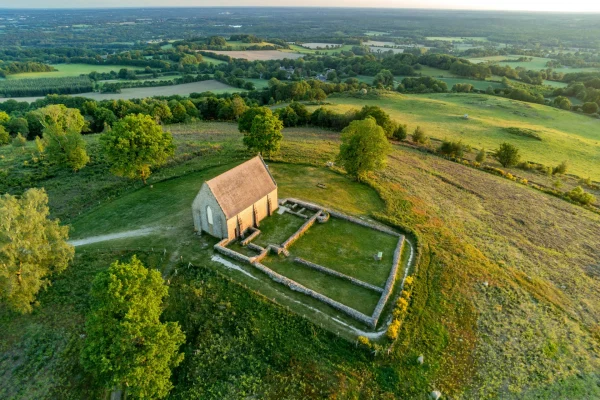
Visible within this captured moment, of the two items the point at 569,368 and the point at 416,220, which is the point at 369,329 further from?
the point at 416,220

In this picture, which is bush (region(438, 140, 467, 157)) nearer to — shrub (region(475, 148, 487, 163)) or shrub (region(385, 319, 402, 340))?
shrub (region(475, 148, 487, 163))

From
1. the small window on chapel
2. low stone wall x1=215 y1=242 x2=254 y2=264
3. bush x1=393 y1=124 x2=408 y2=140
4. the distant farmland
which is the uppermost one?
the small window on chapel

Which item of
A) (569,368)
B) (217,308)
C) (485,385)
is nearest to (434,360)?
(485,385)

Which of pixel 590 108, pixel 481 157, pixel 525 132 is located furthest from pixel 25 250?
pixel 590 108

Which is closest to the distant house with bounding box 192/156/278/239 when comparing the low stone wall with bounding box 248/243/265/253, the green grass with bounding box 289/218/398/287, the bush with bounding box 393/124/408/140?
the low stone wall with bounding box 248/243/265/253

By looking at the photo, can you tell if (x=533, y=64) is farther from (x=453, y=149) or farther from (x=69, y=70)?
(x=69, y=70)

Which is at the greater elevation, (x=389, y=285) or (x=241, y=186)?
(x=241, y=186)
